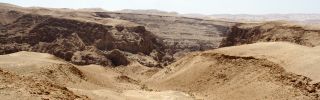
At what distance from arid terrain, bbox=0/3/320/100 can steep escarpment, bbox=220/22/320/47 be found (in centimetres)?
13

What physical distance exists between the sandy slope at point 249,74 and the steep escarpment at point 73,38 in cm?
2439

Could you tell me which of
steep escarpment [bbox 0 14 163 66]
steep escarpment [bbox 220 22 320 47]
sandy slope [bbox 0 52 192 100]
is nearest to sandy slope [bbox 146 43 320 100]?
sandy slope [bbox 0 52 192 100]

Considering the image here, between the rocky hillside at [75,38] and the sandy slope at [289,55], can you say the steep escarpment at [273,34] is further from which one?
the sandy slope at [289,55]

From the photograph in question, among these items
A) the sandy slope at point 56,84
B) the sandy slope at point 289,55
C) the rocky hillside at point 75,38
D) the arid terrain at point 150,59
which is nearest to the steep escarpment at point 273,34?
the arid terrain at point 150,59

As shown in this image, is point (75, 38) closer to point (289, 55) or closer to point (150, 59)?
point (150, 59)

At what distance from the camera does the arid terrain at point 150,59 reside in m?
22.5

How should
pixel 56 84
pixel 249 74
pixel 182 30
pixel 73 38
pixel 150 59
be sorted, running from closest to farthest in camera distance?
pixel 56 84 → pixel 249 74 → pixel 150 59 → pixel 73 38 → pixel 182 30

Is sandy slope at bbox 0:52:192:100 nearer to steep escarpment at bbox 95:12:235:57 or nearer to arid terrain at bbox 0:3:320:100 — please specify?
arid terrain at bbox 0:3:320:100

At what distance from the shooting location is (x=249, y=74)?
87.2ft

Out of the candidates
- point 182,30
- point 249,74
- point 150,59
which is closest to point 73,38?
point 150,59

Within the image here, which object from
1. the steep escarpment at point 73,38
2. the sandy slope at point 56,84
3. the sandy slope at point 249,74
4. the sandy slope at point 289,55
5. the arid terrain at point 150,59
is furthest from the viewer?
the steep escarpment at point 73,38

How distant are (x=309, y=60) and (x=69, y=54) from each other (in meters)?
35.7

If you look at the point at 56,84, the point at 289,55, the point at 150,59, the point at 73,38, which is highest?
the point at 56,84

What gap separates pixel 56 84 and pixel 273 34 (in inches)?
1362
